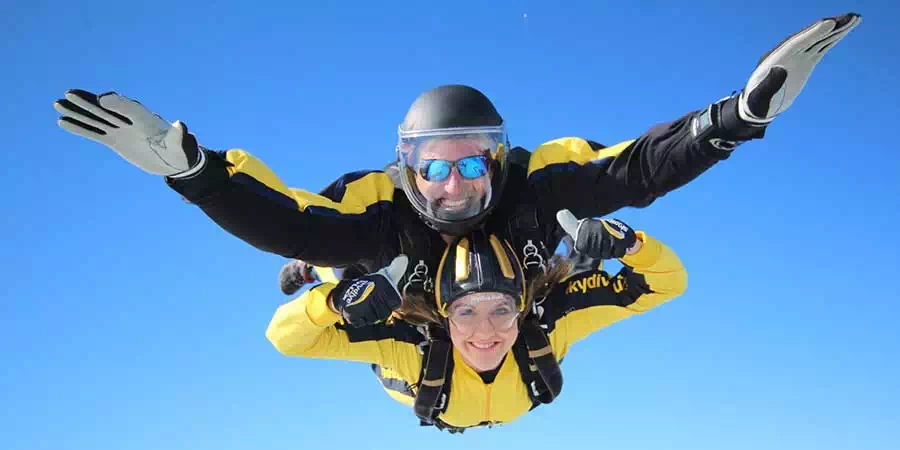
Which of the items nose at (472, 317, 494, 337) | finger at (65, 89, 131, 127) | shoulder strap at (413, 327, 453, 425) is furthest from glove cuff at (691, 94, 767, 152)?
finger at (65, 89, 131, 127)

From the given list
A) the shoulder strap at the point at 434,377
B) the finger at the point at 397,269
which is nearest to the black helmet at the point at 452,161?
the finger at the point at 397,269

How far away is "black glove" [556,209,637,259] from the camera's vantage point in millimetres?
4168

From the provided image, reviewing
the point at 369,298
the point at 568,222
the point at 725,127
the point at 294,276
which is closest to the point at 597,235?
the point at 568,222

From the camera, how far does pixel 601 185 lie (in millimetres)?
4484

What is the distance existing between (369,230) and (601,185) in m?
1.05

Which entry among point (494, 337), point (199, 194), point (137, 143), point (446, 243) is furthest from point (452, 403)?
point (137, 143)

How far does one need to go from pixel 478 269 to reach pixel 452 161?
0.50 meters

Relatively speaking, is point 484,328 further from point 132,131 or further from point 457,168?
point 132,131

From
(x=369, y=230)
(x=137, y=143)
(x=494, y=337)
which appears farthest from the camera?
(x=494, y=337)

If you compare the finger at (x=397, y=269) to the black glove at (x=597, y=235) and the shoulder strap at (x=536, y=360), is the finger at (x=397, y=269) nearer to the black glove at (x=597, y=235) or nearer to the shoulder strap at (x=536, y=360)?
the black glove at (x=597, y=235)

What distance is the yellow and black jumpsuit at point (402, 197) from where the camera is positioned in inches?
164

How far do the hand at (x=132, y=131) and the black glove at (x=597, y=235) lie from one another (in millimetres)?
1523

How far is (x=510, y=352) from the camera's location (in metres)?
5.06

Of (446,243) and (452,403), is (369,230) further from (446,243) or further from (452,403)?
(452,403)
